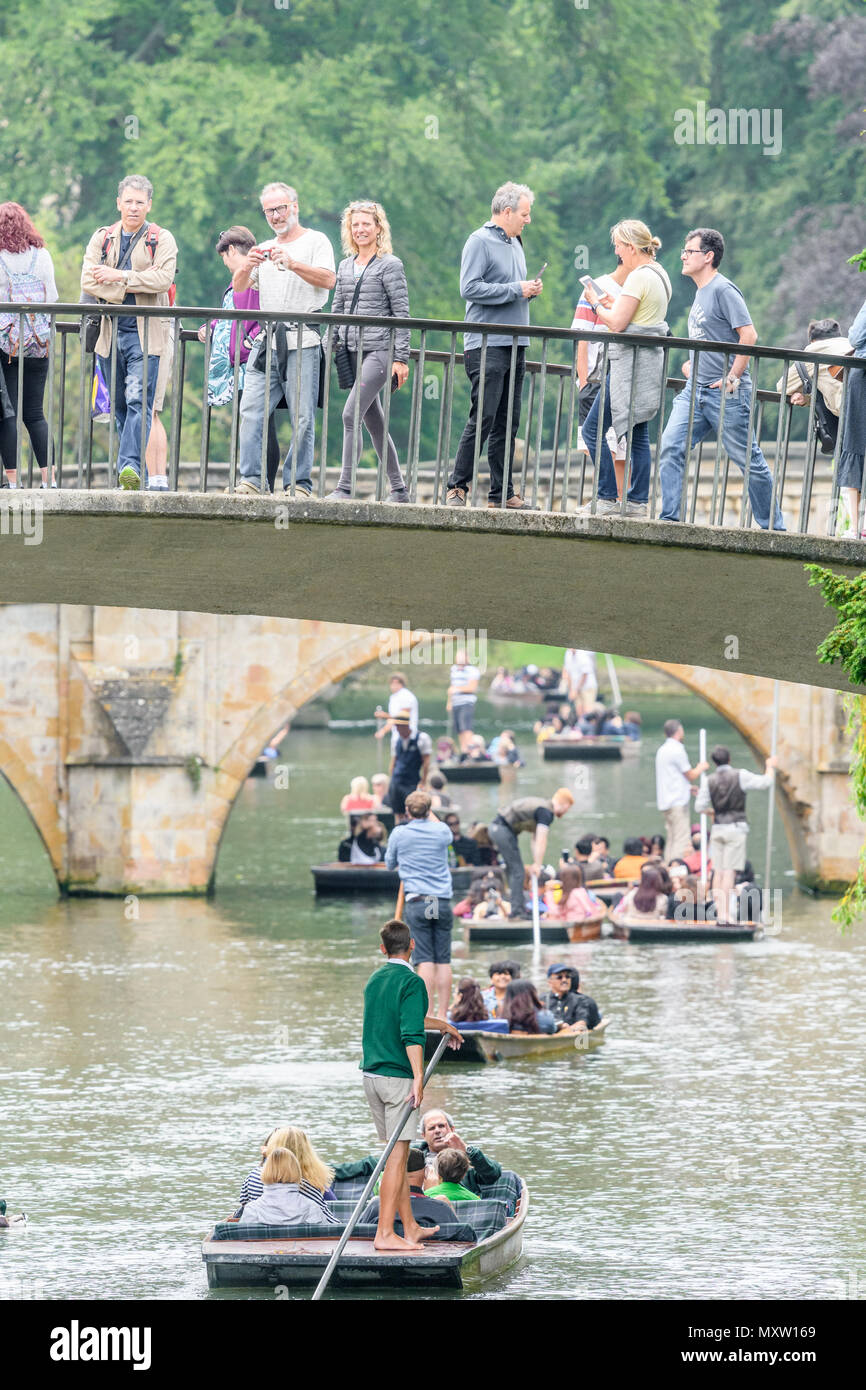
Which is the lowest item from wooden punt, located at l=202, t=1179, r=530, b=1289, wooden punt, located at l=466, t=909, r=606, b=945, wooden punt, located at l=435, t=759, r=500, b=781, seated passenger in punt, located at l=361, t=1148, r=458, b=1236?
wooden punt, located at l=202, t=1179, r=530, b=1289

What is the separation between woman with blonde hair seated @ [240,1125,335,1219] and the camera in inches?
497

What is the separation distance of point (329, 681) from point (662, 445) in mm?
12891

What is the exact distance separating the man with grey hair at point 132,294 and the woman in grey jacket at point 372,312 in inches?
34.1

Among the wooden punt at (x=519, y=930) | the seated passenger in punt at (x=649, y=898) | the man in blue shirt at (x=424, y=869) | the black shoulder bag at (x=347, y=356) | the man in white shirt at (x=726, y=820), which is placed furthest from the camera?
the seated passenger in punt at (x=649, y=898)

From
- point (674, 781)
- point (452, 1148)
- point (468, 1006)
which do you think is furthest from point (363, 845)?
point (452, 1148)

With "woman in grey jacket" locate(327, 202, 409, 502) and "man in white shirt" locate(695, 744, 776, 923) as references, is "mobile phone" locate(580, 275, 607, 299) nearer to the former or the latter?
"woman in grey jacket" locate(327, 202, 409, 502)

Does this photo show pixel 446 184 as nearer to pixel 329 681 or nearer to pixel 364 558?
pixel 329 681

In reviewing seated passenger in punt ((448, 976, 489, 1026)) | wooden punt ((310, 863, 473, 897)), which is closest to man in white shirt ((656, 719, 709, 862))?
wooden punt ((310, 863, 473, 897))

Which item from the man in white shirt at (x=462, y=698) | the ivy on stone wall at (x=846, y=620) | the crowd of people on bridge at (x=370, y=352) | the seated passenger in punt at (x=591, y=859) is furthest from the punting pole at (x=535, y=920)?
the man in white shirt at (x=462, y=698)

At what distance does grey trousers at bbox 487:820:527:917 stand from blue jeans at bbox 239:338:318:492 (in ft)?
35.4

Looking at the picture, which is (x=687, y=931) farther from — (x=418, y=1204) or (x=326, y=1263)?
(x=326, y=1263)

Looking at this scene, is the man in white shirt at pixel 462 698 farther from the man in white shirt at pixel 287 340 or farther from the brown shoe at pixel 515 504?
the man in white shirt at pixel 287 340

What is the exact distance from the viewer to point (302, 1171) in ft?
41.6

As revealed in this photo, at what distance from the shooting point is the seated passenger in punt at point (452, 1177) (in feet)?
43.2
